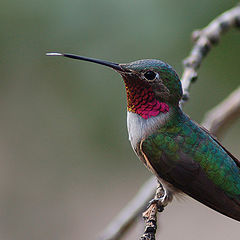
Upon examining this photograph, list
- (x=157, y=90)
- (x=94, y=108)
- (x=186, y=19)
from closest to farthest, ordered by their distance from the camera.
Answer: (x=157, y=90)
(x=186, y=19)
(x=94, y=108)

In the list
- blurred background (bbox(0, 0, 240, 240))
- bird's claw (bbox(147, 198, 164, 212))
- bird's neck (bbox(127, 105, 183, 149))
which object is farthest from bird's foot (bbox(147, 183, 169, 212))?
blurred background (bbox(0, 0, 240, 240))

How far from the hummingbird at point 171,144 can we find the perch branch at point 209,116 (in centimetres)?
33

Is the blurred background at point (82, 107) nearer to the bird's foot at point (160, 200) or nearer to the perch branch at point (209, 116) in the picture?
the perch branch at point (209, 116)

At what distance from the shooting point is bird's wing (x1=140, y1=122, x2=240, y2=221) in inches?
107

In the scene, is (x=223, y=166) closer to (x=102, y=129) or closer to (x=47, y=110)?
(x=102, y=129)

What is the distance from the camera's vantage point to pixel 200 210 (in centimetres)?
623

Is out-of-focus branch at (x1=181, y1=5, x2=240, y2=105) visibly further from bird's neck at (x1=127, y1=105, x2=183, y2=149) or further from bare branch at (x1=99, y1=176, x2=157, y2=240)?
bare branch at (x1=99, y1=176, x2=157, y2=240)

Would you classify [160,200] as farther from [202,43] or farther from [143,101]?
[202,43]

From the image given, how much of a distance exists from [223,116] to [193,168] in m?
0.87

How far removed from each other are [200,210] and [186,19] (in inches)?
89.7

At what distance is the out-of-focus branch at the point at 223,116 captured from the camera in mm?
3451

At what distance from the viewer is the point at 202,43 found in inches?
131

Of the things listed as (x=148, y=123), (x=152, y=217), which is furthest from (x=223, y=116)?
(x=152, y=217)

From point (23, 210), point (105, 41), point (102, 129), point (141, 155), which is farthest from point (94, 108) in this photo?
point (141, 155)
